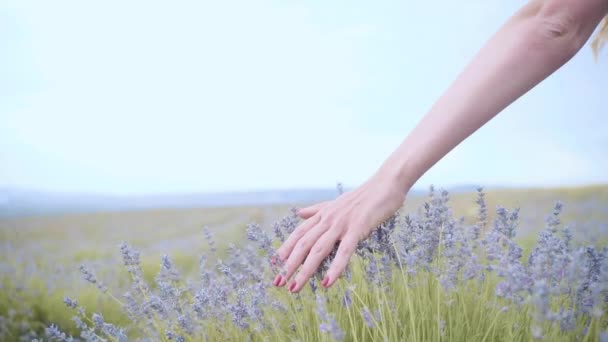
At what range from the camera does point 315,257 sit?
101cm

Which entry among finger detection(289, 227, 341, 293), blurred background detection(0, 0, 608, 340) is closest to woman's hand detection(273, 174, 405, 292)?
finger detection(289, 227, 341, 293)

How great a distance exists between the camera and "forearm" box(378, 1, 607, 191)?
1.05 metres

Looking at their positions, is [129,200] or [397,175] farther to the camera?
[129,200]

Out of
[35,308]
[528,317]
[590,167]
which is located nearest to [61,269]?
[35,308]

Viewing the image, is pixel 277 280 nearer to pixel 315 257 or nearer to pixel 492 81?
pixel 315 257

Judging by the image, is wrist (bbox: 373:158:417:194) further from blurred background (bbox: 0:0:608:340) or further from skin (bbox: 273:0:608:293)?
blurred background (bbox: 0:0:608:340)

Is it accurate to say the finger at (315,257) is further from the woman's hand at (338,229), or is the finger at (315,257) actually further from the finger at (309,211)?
the finger at (309,211)

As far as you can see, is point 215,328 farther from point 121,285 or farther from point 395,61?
point 121,285

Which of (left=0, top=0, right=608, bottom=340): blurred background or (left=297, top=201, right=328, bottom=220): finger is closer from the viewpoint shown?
(left=297, top=201, right=328, bottom=220): finger

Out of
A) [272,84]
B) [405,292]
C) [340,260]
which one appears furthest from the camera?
[272,84]

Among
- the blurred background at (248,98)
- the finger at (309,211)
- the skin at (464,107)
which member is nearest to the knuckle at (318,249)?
the skin at (464,107)

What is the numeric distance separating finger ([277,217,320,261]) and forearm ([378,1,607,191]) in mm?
178

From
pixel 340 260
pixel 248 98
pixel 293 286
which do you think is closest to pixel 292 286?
pixel 293 286

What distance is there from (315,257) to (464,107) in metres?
0.40
